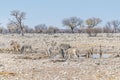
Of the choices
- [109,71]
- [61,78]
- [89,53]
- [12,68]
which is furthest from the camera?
[89,53]

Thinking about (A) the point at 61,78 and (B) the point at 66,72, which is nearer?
(A) the point at 61,78

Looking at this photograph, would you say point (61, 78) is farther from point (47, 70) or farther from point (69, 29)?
point (69, 29)

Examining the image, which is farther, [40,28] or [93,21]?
[40,28]

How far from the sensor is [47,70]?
66.6ft

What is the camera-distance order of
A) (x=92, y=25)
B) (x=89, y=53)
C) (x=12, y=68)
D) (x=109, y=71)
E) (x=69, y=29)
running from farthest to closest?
1. (x=69, y=29)
2. (x=92, y=25)
3. (x=89, y=53)
4. (x=12, y=68)
5. (x=109, y=71)

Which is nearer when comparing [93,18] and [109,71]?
[109,71]

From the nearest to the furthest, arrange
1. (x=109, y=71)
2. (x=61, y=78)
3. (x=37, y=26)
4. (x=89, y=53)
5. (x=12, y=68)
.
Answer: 1. (x=61, y=78)
2. (x=109, y=71)
3. (x=12, y=68)
4. (x=89, y=53)
5. (x=37, y=26)

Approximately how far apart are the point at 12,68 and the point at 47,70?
2.12 m

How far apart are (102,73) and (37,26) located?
457ft

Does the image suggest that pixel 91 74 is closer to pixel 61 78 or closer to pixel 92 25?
pixel 61 78

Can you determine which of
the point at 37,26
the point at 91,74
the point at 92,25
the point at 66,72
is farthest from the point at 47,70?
the point at 37,26

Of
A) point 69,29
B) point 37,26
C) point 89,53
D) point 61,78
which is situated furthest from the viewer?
point 37,26

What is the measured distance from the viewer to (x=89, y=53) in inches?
1214

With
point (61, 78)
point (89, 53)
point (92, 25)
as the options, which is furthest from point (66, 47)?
point (92, 25)
